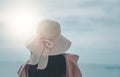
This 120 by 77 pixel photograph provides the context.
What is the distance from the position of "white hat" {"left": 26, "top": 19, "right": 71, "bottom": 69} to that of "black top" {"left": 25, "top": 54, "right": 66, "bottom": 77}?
0.10 feet

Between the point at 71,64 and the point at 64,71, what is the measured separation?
73 millimetres

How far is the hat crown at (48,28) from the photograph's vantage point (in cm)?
549

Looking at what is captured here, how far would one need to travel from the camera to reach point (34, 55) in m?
5.51

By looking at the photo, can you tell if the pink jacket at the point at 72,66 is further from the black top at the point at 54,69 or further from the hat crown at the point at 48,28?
the hat crown at the point at 48,28

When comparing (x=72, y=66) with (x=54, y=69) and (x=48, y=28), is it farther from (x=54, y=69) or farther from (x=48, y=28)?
(x=48, y=28)

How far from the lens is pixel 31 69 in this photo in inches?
217

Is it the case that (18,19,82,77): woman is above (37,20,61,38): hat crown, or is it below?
below

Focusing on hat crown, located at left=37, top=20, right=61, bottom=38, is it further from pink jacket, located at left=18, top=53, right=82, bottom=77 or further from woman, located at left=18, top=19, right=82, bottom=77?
pink jacket, located at left=18, top=53, right=82, bottom=77

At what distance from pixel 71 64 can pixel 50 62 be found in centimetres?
15

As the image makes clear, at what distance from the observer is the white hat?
215 inches

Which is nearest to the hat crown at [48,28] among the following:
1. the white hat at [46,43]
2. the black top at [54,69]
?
the white hat at [46,43]

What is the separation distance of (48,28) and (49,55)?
0.20m

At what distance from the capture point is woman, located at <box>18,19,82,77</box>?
214 inches

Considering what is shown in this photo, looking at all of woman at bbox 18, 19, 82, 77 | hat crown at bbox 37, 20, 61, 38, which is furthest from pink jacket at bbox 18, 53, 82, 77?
hat crown at bbox 37, 20, 61, 38
